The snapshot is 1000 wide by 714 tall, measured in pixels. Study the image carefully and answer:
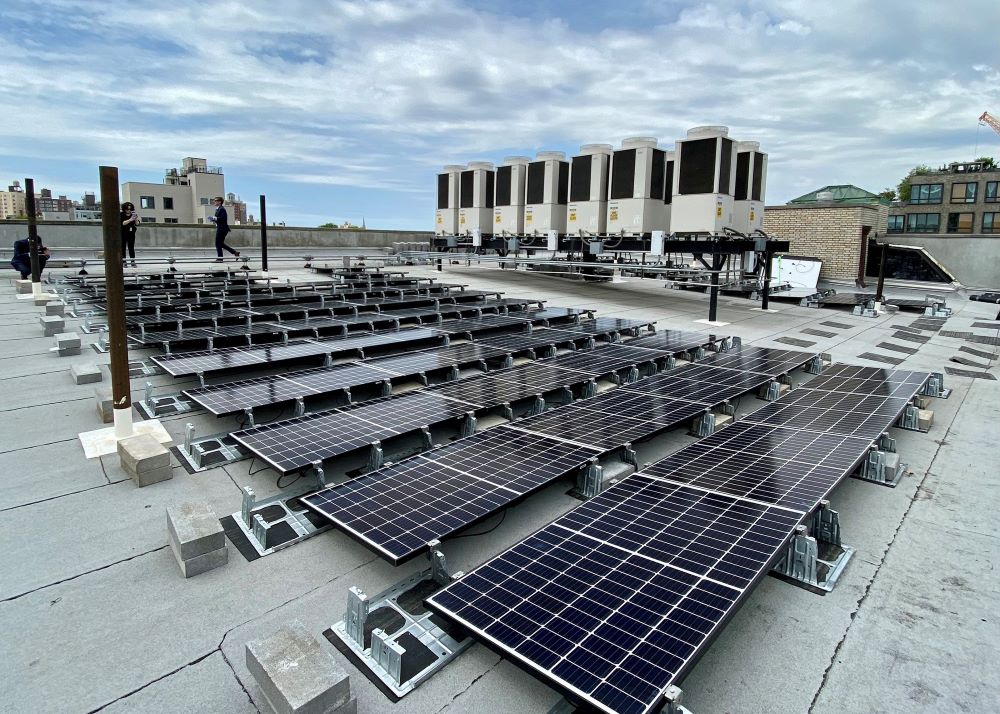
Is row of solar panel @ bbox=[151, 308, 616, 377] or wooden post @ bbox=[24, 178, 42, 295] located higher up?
wooden post @ bbox=[24, 178, 42, 295]

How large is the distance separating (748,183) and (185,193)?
56.6 m

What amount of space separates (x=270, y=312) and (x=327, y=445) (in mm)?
7961

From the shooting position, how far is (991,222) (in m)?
53.3

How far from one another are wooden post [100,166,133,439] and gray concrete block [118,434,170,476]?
531 mm

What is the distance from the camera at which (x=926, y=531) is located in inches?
189

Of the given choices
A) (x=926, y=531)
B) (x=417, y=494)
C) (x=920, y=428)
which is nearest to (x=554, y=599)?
(x=417, y=494)

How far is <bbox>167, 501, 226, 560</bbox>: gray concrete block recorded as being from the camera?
390 cm

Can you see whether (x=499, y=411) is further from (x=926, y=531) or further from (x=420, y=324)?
(x=420, y=324)

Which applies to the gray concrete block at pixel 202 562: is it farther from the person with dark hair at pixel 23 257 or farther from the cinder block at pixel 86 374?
the person with dark hair at pixel 23 257

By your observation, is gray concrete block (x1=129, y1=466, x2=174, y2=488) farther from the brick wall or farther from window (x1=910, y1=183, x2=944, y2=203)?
window (x1=910, y1=183, x2=944, y2=203)

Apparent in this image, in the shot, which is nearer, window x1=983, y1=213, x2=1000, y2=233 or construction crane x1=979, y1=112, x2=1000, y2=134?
window x1=983, y1=213, x2=1000, y2=233

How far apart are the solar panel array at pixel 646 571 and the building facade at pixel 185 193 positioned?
5904 cm

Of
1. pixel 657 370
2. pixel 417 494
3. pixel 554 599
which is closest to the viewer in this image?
pixel 554 599

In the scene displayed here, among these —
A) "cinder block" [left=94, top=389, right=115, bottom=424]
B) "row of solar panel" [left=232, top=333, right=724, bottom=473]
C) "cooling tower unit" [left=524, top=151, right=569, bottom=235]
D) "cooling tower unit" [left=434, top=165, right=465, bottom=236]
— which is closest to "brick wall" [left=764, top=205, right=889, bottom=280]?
"cooling tower unit" [left=524, top=151, right=569, bottom=235]
